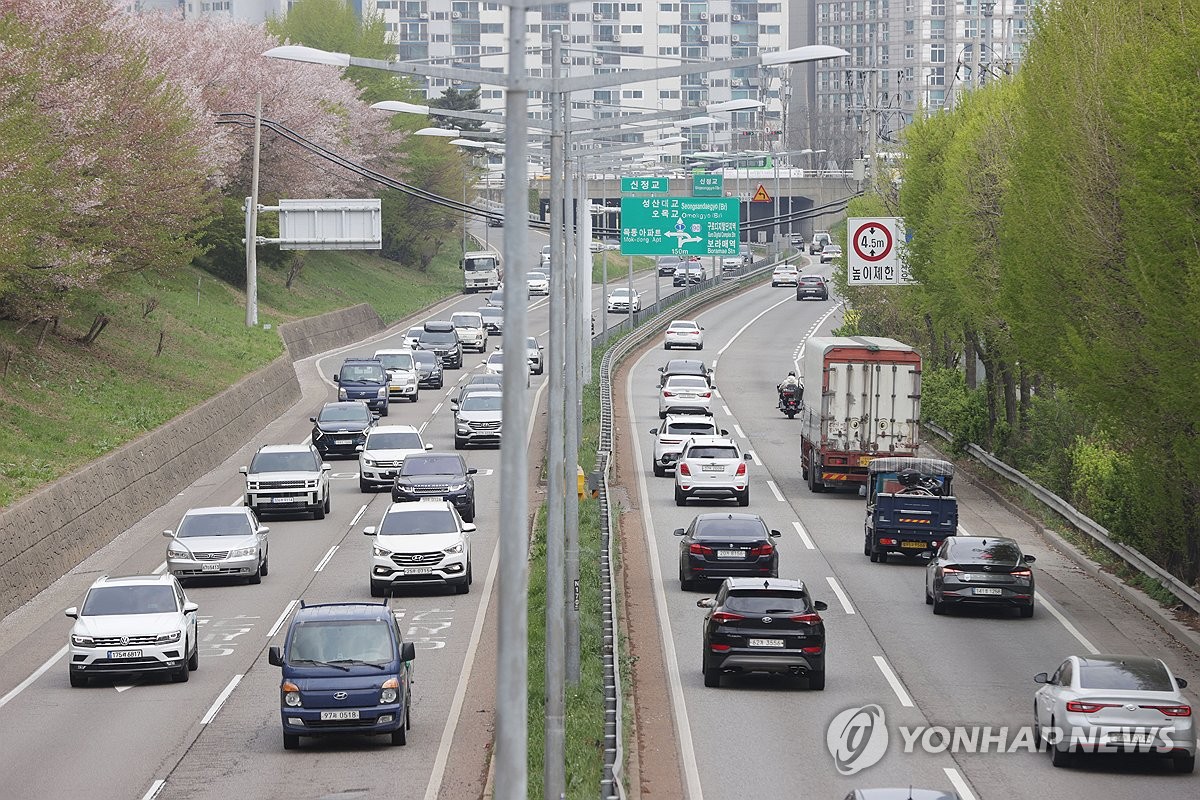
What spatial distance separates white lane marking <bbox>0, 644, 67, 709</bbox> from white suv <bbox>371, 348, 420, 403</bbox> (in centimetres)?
3542

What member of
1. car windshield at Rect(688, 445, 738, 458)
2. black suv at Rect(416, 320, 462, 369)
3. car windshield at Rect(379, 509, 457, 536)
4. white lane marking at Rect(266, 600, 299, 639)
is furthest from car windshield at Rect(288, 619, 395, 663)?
black suv at Rect(416, 320, 462, 369)

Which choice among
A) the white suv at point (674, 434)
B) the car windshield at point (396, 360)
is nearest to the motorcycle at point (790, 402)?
the white suv at point (674, 434)

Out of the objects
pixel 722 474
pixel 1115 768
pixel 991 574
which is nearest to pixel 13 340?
pixel 722 474

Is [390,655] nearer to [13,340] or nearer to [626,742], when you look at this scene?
[626,742]

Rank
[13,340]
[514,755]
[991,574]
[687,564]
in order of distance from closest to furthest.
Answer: [514,755]
[991,574]
[687,564]
[13,340]

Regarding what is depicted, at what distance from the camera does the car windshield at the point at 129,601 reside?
25.0 metres

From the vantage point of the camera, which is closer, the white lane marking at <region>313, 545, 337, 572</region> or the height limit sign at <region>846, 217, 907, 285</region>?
the white lane marking at <region>313, 545, 337, 572</region>

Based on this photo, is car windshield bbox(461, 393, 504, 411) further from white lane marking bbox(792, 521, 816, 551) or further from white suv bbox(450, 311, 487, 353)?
white suv bbox(450, 311, 487, 353)

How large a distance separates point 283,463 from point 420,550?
1058 cm

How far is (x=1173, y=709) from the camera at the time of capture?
18766 mm

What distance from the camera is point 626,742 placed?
20.5m

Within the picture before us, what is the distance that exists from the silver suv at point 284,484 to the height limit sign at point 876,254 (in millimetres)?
18454

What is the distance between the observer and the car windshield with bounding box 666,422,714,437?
49619 millimetres

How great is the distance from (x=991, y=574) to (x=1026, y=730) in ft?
26.1
